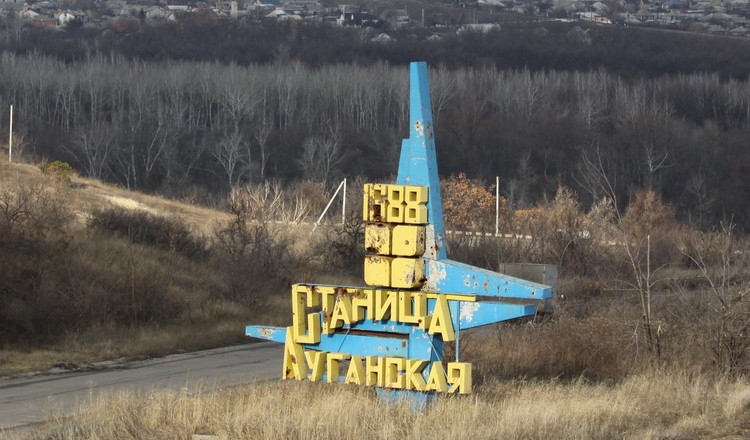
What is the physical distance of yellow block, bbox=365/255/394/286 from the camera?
47.6ft

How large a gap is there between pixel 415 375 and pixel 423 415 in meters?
0.43

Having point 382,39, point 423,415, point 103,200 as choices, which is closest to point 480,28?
point 382,39

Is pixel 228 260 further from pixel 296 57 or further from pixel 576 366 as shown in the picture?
pixel 296 57

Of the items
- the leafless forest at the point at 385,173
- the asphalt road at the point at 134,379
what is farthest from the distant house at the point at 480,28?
the asphalt road at the point at 134,379

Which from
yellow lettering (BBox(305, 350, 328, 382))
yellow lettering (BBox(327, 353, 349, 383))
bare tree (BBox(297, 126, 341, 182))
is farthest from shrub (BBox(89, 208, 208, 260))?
bare tree (BBox(297, 126, 341, 182))

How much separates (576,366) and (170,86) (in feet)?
349

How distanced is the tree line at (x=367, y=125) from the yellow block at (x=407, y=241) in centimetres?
7104

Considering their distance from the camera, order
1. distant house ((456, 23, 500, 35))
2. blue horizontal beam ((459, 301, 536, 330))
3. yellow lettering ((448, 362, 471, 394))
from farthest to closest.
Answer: distant house ((456, 23, 500, 35))
yellow lettering ((448, 362, 471, 394))
blue horizontal beam ((459, 301, 536, 330))

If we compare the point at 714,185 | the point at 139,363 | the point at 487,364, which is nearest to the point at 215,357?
the point at 139,363

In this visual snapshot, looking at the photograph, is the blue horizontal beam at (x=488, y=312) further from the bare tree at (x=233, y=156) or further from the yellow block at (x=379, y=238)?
the bare tree at (x=233, y=156)

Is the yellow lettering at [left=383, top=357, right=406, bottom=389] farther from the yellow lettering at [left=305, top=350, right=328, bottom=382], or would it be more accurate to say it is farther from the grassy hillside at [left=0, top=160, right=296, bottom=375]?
the grassy hillside at [left=0, top=160, right=296, bottom=375]

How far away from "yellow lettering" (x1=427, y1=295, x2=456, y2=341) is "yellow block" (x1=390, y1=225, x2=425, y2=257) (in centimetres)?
54

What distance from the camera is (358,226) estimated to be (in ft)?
134

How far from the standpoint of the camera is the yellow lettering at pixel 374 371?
14469 mm
